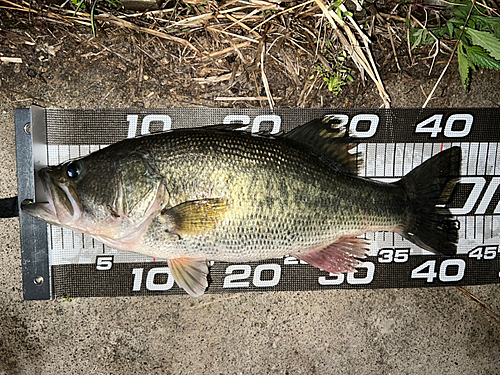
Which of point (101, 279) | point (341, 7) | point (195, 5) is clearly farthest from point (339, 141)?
point (101, 279)

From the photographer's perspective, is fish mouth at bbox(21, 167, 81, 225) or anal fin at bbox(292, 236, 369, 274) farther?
anal fin at bbox(292, 236, 369, 274)

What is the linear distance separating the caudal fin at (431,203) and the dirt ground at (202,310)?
537mm

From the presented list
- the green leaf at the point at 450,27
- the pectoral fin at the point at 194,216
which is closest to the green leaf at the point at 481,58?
the green leaf at the point at 450,27

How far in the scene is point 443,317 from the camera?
270 centimetres

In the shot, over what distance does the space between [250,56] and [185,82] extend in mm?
485

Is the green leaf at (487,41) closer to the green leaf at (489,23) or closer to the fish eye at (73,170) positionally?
the green leaf at (489,23)

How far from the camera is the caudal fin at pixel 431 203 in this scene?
90.3 inches

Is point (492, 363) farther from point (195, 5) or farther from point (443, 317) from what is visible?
point (195, 5)

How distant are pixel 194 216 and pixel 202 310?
98cm

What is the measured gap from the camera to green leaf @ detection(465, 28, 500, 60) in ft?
7.66

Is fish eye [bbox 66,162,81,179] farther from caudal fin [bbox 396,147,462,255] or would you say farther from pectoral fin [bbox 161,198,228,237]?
caudal fin [bbox 396,147,462,255]

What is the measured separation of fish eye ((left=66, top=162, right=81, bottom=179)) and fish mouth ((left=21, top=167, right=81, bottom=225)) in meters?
0.05

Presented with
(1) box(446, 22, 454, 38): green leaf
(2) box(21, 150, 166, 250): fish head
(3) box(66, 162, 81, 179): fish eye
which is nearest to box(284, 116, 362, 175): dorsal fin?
(2) box(21, 150, 166, 250): fish head

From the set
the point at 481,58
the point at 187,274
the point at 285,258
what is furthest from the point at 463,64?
the point at 187,274
